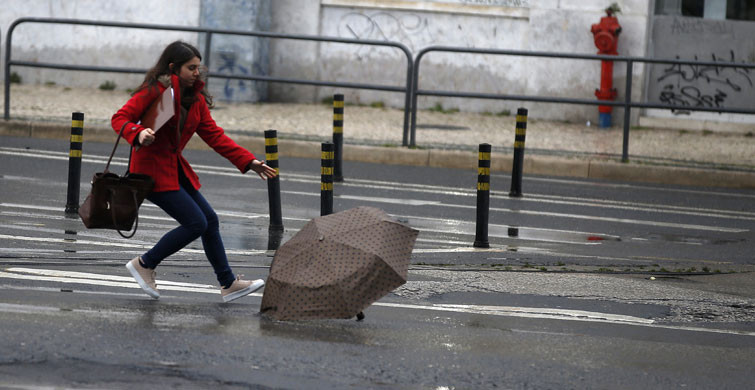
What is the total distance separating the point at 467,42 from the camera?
21.3 meters

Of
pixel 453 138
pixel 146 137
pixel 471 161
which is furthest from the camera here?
pixel 453 138

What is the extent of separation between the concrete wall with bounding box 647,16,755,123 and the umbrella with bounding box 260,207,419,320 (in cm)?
1112

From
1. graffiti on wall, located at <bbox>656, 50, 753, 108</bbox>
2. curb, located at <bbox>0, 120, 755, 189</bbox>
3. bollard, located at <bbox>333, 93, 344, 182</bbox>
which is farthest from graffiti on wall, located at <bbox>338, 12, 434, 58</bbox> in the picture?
bollard, located at <bbox>333, 93, 344, 182</bbox>

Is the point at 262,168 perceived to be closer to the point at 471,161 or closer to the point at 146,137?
the point at 146,137

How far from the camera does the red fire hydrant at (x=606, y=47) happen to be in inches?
775

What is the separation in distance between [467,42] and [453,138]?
3.64 m

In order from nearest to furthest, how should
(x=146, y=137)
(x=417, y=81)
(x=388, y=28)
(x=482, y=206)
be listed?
1. (x=146, y=137)
2. (x=482, y=206)
3. (x=417, y=81)
4. (x=388, y=28)

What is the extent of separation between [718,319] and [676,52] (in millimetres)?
13804

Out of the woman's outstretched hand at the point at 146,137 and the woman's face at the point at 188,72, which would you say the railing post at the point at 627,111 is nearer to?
the woman's face at the point at 188,72

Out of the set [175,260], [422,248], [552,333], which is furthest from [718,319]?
[175,260]

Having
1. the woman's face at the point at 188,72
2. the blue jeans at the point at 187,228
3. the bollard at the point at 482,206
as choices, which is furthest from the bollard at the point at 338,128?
the woman's face at the point at 188,72

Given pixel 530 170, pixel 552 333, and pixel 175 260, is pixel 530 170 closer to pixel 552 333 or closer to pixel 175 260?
pixel 175 260

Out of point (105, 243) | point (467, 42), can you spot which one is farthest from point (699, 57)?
point (105, 243)

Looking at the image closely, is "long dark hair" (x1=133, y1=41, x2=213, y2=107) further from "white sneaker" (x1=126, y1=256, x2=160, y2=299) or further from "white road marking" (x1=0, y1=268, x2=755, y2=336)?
"white road marking" (x1=0, y1=268, x2=755, y2=336)
